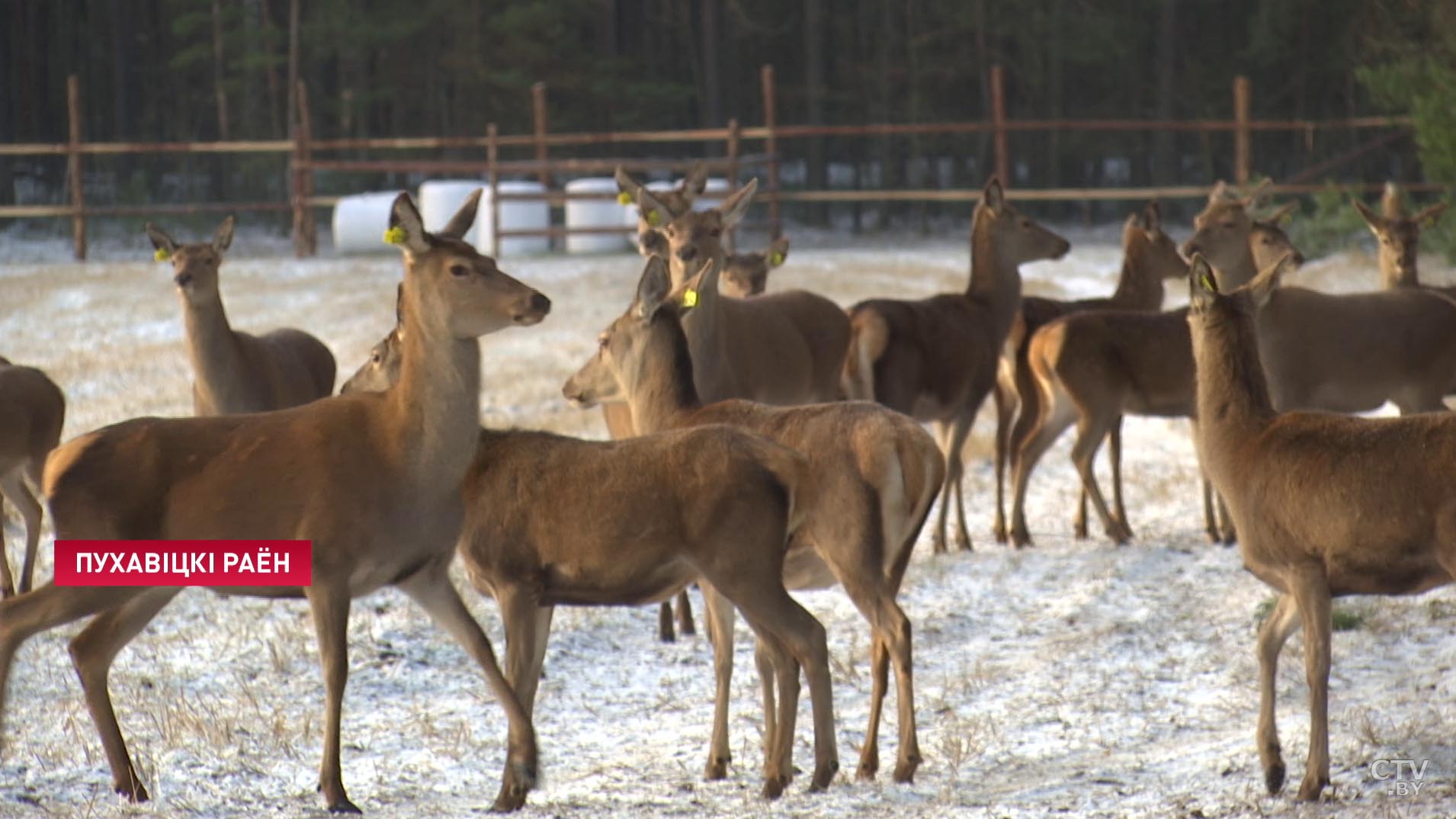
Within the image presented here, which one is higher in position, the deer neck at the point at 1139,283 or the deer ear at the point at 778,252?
the deer ear at the point at 778,252

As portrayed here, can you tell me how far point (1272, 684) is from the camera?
551 cm

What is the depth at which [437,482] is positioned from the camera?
5660 mm

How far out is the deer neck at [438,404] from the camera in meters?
5.68

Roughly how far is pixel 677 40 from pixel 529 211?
55.9ft

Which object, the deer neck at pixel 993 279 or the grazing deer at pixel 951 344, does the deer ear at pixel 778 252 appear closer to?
the grazing deer at pixel 951 344

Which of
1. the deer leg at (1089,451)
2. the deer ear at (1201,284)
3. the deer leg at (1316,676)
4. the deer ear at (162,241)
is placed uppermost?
the deer ear at (1201,284)

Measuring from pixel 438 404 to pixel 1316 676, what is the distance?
109 inches

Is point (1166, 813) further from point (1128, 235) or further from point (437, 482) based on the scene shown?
point (1128, 235)

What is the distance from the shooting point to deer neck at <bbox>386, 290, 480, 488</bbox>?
5680mm

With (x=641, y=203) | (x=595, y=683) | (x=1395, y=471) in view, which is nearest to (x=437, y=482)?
(x=595, y=683)

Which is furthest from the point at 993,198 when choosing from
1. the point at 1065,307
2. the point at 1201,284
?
the point at 1201,284

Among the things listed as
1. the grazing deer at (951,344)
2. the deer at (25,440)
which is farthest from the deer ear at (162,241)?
the grazing deer at (951,344)

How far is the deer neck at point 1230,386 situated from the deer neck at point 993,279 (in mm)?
5284

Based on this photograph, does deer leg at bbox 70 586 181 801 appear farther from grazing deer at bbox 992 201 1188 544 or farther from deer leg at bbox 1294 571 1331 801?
grazing deer at bbox 992 201 1188 544
